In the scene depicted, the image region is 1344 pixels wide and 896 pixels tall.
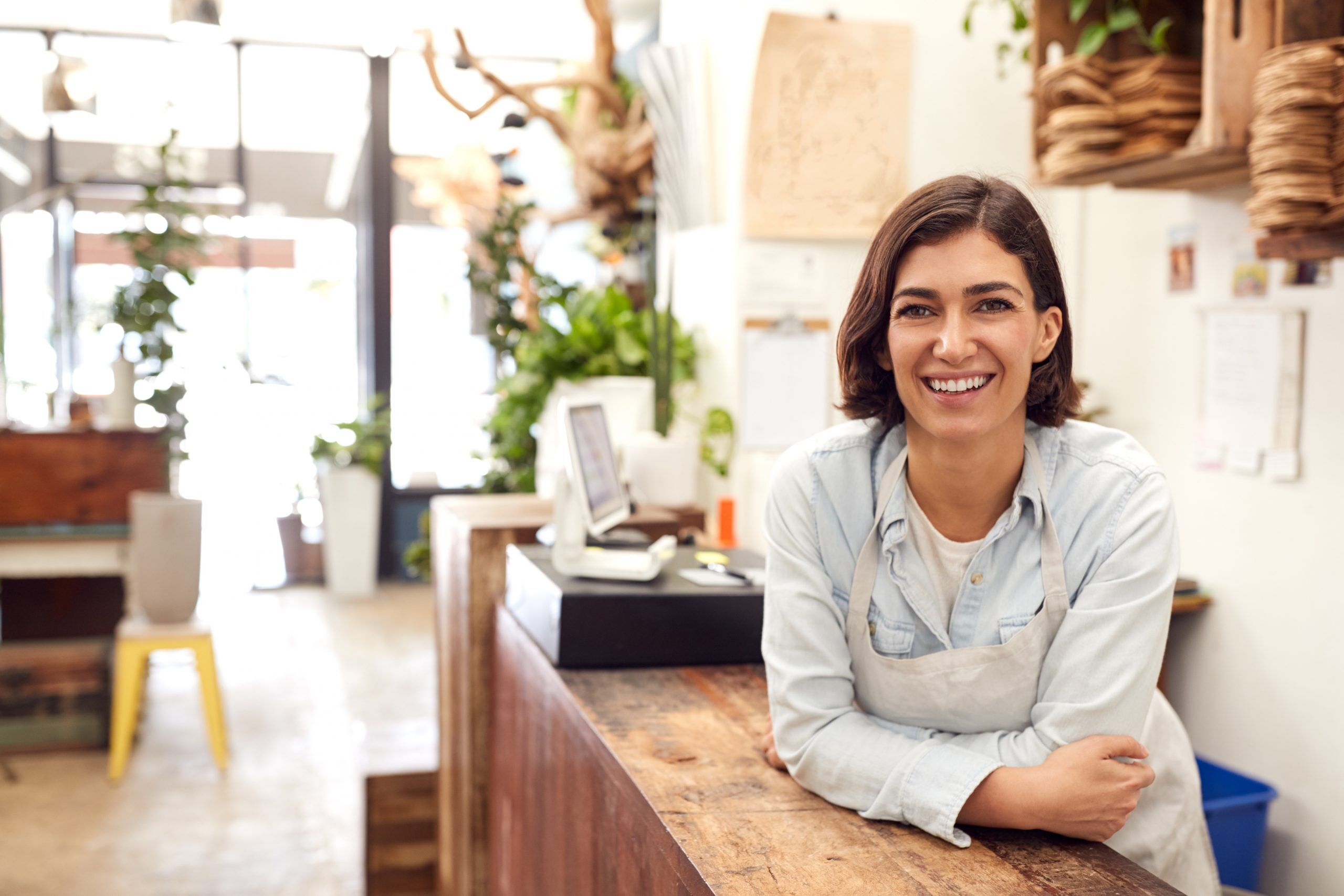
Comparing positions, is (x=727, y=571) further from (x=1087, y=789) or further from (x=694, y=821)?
(x=1087, y=789)

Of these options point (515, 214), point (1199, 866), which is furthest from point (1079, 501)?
point (515, 214)

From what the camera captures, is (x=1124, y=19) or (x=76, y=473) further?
(x=76, y=473)

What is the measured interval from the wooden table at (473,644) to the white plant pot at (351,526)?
12.6ft

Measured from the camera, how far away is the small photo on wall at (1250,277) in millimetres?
2426

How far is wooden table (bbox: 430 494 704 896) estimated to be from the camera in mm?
2531

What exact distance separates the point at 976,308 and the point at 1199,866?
0.77 metres

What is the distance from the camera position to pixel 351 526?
259 inches

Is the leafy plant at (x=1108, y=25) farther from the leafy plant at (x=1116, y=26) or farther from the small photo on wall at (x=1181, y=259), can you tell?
the small photo on wall at (x=1181, y=259)

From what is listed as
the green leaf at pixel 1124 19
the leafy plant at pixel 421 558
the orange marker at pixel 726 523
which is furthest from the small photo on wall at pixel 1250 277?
the leafy plant at pixel 421 558

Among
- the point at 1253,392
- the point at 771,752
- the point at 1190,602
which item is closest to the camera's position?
Result: the point at 771,752

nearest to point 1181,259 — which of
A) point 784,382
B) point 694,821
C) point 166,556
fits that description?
point 784,382

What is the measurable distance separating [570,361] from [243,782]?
180 cm

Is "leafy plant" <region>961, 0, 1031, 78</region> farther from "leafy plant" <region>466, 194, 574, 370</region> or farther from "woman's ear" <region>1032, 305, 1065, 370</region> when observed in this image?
"leafy plant" <region>466, 194, 574, 370</region>

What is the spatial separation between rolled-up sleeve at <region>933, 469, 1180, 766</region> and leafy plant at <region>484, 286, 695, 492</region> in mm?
1845
